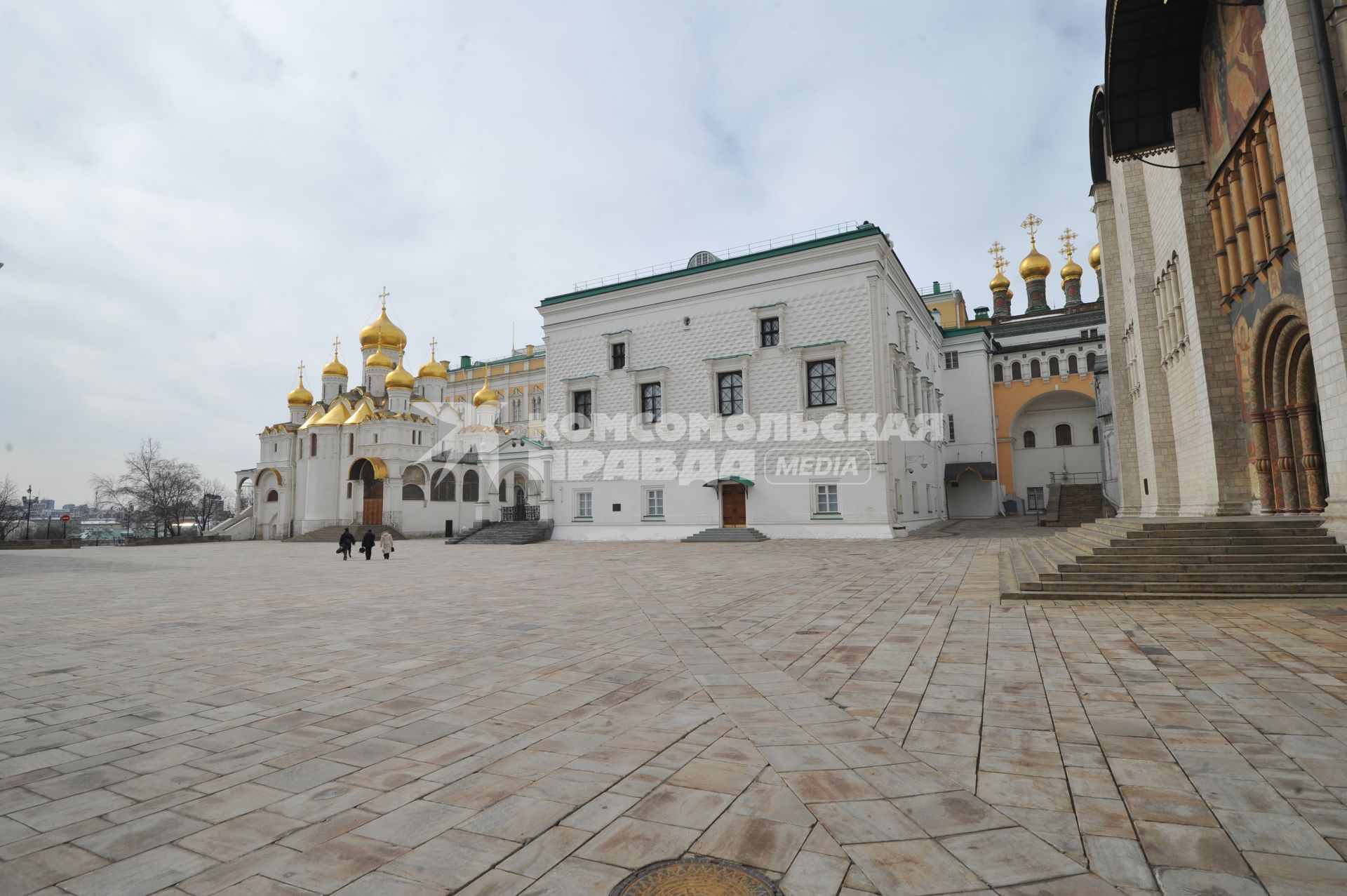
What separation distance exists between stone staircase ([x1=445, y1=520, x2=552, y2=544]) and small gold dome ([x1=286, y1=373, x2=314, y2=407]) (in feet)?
82.2

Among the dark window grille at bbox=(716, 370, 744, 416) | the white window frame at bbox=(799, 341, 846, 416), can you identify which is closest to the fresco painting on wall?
the white window frame at bbox=(799, 341, 846, 416)

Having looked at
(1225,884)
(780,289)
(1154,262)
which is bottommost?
(1225,884)

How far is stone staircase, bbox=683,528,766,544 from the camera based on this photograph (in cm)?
2491

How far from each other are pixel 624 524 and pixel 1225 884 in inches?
1056

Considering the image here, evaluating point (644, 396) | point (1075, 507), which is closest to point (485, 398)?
point (644, 396)

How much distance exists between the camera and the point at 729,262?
27016 mm

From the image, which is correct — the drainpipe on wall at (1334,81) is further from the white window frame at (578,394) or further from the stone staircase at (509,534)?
the stone staircase at (509,534)

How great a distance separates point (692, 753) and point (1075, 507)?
28.9m

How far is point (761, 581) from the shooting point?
11961 mm

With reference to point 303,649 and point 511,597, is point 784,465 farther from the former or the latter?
point 303,649

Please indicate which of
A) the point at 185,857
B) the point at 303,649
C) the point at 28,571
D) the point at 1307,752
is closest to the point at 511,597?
the point at 303,649

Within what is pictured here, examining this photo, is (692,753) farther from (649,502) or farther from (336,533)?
(336,533)

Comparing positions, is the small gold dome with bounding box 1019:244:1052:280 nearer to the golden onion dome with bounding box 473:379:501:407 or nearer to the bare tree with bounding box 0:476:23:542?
the golden onion dome with bounding box 473:379:501:407

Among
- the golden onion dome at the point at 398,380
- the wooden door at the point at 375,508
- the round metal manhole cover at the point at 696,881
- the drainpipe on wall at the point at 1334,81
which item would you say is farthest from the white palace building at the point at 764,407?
the round metal manhole cover at the point at 696,881
